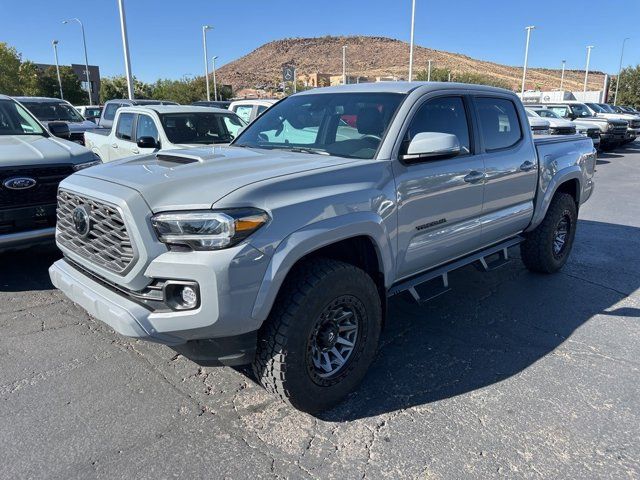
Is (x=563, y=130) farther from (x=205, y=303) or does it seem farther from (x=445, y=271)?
(x=205, y=303)

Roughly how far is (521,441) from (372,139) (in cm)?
200

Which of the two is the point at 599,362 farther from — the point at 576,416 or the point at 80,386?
the point at 80,386

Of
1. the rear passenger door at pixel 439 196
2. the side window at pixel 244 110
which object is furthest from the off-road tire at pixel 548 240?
the side window at pixel 244 110

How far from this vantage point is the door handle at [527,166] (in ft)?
14.7

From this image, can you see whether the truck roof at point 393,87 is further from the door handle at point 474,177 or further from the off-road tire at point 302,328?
the off-road tire at point 302,328

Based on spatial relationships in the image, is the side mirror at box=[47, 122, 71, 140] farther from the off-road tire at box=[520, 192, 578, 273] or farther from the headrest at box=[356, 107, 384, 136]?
the off-road tire at box=[520, 192, 578, 273]

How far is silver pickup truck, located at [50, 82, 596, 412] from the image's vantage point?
2416 millimetres

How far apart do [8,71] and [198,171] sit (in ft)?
156

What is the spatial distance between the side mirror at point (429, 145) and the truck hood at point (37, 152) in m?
3.52

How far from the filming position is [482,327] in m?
4.09

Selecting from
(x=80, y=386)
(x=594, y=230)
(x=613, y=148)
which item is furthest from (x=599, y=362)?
(x=613, y=148)

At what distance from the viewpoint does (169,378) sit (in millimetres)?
3273

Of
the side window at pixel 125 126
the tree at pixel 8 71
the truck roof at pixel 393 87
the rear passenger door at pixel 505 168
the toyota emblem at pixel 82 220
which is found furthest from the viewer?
the tree at pixel 8 71

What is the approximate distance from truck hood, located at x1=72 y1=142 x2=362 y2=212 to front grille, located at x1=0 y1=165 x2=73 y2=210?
5.78 ft
